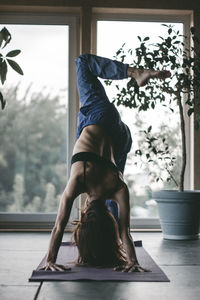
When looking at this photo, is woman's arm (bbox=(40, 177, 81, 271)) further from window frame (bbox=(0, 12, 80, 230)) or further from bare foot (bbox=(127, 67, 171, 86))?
window frame (bbox=(0, 12, 80, 230))

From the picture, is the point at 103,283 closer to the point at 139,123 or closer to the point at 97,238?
the point at 97,238

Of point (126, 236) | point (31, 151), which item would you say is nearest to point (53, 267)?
point (126, 236)

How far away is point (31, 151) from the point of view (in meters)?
4.48

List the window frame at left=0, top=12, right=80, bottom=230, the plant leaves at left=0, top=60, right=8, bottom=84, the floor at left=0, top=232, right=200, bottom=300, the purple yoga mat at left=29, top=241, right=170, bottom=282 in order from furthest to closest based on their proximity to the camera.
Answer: the window frame at left=0, top=12, right=80, bottom=230 < the purple yoga mat at left=29, top=241, right=170, bottom=282 < the floor at left=0, top=232, right=200, bottom=300 < the plant leaves at left=0, top=60, right=8, bottom=84

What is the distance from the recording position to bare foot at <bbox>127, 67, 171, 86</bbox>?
106 inches

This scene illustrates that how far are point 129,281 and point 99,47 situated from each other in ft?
9.15

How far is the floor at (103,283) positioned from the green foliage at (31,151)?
34.5 inches

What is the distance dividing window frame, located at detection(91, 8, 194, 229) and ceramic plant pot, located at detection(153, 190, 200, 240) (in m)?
0.56

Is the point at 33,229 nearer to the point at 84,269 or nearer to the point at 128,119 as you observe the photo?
the point at 128,119

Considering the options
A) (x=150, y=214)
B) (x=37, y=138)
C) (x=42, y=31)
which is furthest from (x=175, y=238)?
(x=42, y=31)

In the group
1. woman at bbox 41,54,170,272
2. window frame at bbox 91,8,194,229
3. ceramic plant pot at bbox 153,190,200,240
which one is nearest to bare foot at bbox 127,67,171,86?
woman at bbox 41,54,170,272

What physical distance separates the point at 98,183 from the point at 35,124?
1957mm

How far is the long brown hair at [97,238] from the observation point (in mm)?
2537

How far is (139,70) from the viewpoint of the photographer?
108 inches
